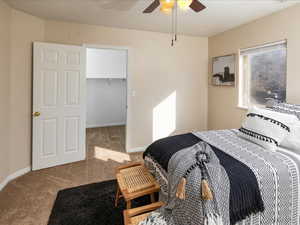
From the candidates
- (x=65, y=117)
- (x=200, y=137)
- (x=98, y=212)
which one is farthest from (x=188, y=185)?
(x=65, y=117)

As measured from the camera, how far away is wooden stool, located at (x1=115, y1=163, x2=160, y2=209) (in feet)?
5.27

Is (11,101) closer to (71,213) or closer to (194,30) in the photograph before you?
(71,213)

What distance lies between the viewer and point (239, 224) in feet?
4.00

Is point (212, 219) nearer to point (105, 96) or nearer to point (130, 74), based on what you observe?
point (130, 74)

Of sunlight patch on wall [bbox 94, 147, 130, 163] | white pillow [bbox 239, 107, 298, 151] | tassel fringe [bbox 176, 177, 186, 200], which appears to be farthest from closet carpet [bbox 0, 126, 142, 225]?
white pillow [bbox 239, 107, 298, 151]

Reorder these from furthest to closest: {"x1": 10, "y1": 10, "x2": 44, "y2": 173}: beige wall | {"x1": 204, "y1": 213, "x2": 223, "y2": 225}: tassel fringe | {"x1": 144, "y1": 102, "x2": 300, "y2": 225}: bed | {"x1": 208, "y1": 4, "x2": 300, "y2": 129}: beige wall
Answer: {"x1": 10, "y1": 10, "x2": 44, "y2": 173}: beige wall
{"x1": 208, "y1": 4, "x2": 300, "y2": 129}: beige wall
{"x1": 144, "y1": 102, "x2": 300, "y2": 225}: bed
{"x1": 204, "y1": 213, "x2": 223, "y2": 225}: tassel fringe

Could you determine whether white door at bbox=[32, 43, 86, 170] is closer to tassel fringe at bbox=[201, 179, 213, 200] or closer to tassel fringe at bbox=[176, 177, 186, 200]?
tassel fringe at bbox=[176, 177, 186, 200]

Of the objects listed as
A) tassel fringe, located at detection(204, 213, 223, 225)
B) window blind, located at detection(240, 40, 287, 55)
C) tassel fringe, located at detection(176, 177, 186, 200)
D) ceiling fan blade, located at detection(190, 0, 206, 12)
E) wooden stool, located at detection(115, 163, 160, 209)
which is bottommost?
wooden stool, located at detection(115, 163, 160, 209)

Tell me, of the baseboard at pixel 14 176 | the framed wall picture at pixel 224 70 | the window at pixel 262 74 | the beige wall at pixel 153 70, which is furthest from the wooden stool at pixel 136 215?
the framed wall picture at pixel 224 70

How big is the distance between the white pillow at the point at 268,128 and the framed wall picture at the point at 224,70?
5.86 ft

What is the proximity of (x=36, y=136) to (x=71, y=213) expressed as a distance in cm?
154

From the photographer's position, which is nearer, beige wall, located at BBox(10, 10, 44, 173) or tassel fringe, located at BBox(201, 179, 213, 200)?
tassel fringe, located at BBox(201, 179, 213, 200)

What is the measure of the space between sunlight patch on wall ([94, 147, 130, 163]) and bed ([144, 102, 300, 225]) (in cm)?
160

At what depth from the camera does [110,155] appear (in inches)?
138
